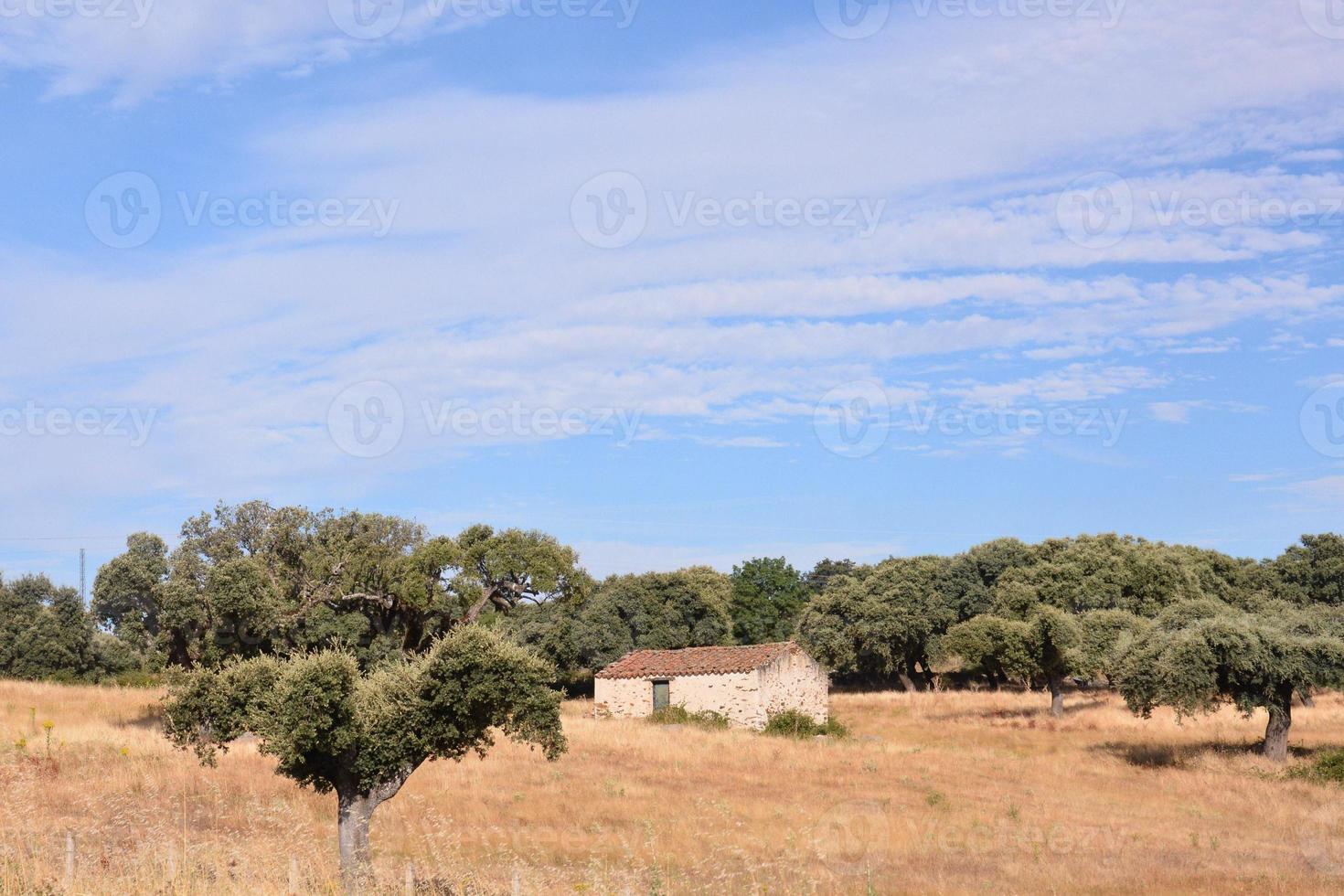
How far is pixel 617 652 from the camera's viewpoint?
65938 millimetres

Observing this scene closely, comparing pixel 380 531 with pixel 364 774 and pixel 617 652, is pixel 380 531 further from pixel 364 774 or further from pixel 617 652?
pixel 364 774

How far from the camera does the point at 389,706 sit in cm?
1658

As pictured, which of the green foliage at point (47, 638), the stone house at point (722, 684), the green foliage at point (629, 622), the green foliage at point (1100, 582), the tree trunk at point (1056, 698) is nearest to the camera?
the stone house at point (722, 684)

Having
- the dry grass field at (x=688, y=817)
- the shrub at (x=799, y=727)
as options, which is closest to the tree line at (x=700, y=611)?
the dry grass field at (x=688, y=817)

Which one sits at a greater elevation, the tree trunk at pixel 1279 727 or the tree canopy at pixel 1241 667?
the tree canopy at pixel 1241 667

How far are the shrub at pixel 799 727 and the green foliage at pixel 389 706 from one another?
31.7 metres

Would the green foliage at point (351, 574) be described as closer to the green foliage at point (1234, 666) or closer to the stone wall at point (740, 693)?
the stone wall at point (740, 693)

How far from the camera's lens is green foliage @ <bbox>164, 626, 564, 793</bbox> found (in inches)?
634

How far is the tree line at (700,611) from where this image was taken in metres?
37.2

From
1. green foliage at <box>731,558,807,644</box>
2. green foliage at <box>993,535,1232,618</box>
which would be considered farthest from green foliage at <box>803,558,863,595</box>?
green foliage at <box>993,535,1232,618</box>

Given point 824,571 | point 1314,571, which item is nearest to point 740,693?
point 1314,571

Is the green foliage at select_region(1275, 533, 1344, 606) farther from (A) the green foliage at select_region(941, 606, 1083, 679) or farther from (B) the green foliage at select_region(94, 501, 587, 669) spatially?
(B) the green foliage at select_region(94, 501, 587, 669)

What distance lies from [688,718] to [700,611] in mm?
23937

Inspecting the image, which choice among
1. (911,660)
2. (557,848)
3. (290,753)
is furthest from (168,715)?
(911,660)
